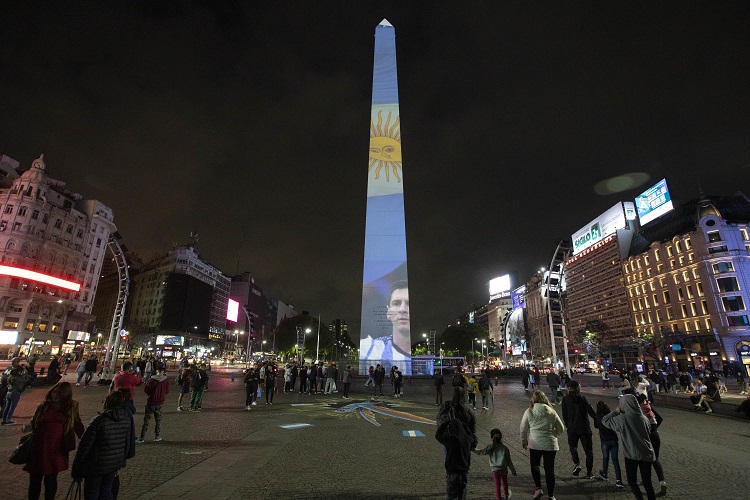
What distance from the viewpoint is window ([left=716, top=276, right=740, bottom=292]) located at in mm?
63969

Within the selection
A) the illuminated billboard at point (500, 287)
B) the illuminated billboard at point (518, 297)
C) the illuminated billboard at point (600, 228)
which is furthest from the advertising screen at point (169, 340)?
the illuminated billboard at point (600, 228)

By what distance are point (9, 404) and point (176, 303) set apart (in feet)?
355

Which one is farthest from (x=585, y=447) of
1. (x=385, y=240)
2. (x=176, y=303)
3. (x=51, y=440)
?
(x=176, y=303)

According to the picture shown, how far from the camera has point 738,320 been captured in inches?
2446

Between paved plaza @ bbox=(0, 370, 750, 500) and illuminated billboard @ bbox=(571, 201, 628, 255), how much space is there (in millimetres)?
103481

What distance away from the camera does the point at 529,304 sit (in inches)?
6196

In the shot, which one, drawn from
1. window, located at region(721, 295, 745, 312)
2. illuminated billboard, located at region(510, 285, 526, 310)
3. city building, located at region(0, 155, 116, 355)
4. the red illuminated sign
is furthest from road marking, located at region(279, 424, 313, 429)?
illuminated billboard, located at region(510, 285, 526, 310)

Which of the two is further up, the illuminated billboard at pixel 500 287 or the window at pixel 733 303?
the illuminated billboard at pixel 500 287

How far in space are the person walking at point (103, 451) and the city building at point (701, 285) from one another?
248 ft

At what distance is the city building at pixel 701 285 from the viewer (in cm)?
6291

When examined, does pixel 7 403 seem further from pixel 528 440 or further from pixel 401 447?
pixel 528 440

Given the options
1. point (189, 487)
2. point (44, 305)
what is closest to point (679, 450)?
point (189, 487)

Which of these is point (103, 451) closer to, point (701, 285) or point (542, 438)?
point (542, 438)

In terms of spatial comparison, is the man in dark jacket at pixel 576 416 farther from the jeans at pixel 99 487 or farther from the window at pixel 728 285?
the window at pixel 728 285
